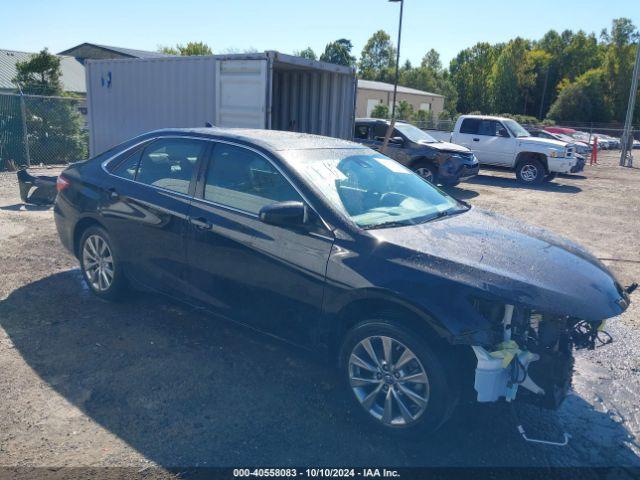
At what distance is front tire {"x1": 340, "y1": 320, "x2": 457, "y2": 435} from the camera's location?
3074 mm

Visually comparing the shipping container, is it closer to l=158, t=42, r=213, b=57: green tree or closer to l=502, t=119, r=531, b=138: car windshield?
l=502, t=119, r=531, b=138: car windshield

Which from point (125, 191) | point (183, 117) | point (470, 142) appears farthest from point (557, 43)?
point (125, 191)

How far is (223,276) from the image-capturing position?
158 inches

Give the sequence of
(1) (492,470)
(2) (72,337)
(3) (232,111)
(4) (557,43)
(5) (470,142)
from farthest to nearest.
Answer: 1. (4) (557,43)
2. (5) (470,142)
3. (3) (232,111)
4. (2) (72,337)
5. (1) (492,470)

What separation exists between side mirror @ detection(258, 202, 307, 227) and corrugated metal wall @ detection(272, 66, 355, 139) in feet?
28.7

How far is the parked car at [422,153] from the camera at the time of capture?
1294 centimetres

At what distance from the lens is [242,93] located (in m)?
10.2

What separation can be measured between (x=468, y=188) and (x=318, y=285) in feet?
40.5

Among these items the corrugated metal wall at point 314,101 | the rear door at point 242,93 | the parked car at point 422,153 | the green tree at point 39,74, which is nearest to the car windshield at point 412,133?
the parked car at point 422,153

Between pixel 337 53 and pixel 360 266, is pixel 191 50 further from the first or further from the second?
pixel 360 266

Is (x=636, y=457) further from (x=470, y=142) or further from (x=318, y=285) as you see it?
(x=470, y=142)

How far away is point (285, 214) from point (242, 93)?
7326 mm

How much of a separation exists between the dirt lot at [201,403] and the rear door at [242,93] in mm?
5420

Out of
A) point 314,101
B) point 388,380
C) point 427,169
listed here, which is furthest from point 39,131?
point 388,380
